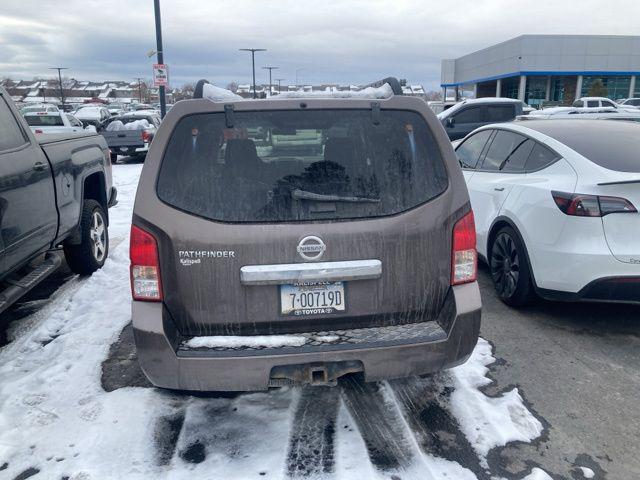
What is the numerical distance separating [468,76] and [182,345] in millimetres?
69645

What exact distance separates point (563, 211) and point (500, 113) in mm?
15068

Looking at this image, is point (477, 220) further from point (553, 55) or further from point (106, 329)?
point (553, 55)

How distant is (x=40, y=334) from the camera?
4555mm

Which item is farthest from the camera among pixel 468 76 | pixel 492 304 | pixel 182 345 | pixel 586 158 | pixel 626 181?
pixel 468 76

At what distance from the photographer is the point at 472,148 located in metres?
6.52

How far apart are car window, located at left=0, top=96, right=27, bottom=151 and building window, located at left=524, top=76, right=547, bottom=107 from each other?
5503cm

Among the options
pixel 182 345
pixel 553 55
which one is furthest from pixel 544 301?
pixel 553 55

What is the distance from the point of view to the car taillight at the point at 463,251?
2980 millimetres

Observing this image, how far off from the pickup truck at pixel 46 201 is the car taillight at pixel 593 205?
14.1 ft

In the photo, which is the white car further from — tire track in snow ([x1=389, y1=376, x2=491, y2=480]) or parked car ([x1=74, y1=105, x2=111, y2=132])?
parked car ([x1=74, y1=105, x2=111, y2=132])

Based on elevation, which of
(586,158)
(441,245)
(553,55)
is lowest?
(441,245)

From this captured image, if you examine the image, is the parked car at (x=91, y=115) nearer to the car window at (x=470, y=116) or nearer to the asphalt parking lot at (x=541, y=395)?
the car window at (x=470, y=116)

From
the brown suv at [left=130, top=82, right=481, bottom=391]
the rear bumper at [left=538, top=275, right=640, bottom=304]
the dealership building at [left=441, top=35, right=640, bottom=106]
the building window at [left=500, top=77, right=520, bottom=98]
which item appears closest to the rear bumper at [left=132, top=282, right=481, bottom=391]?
the brown suv at [left=130, top=82, right=481, bottom=391]

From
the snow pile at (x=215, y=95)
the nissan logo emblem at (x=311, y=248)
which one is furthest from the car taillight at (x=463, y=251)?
the snow pile at (x=215, y=95)
